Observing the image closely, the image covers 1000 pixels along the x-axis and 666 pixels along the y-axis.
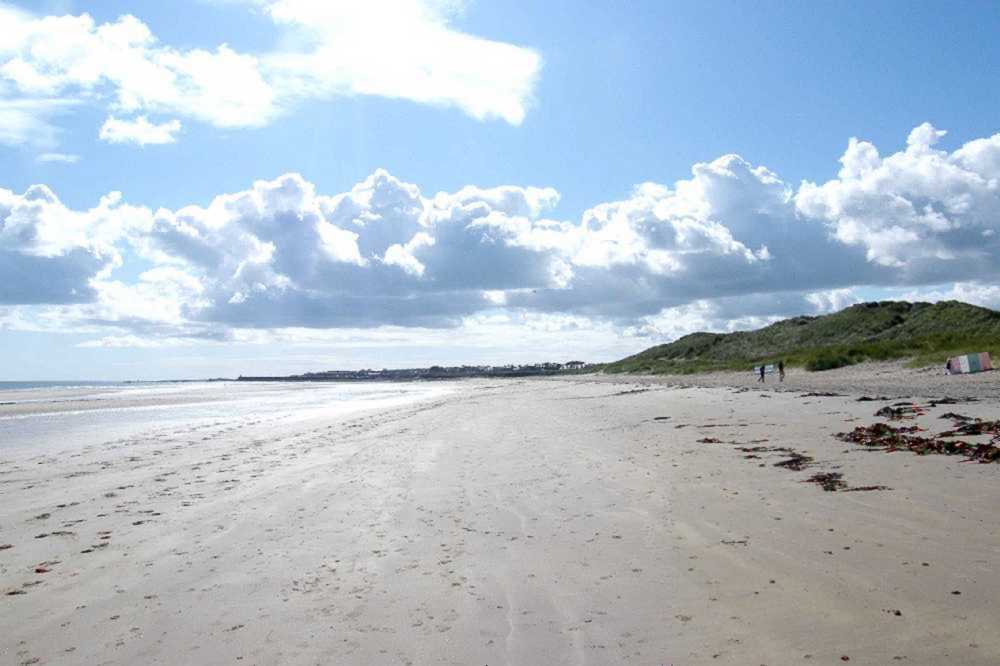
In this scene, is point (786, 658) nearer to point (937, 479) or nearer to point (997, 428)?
point (937, 479)

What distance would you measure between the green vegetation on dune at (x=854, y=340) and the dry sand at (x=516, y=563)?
108 ft

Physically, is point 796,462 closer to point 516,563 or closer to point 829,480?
point 829,480

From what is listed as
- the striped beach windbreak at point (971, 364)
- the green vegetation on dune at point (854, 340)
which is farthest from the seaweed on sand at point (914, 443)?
the green vegetation on dune at point (854, 340)

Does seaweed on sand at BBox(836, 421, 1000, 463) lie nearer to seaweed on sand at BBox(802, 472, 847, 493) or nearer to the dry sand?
the dry sand

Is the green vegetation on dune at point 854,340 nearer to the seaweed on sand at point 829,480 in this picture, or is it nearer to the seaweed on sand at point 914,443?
the seaweed on sand at point 914,443

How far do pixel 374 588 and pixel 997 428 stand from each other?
1240cm

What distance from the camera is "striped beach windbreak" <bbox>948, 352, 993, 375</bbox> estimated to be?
32656mm

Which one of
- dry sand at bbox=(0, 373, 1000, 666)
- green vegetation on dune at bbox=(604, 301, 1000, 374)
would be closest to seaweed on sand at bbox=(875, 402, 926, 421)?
dry sand at bbox=(0, 373, 1000, 666)

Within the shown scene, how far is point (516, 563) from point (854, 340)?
76830 mm

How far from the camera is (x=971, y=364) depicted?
1294 inches

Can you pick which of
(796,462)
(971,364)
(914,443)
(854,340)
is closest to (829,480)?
(796,462)

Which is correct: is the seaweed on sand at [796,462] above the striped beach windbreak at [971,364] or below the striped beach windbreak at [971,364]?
below

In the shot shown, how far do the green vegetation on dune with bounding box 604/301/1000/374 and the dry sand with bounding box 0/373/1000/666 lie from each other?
32953 mm

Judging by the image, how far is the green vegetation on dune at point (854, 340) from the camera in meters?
46.4
